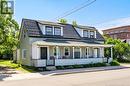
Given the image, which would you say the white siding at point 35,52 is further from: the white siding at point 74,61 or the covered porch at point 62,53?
the white siding at point 74,61

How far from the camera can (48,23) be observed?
31.6m

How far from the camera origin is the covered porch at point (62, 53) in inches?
1086

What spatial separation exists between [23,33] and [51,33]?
393cm

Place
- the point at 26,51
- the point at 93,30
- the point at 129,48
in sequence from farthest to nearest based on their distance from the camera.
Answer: the point at 129,48 < the point at 93,30 < the point at 26,51

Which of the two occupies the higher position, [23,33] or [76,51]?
[23,33]

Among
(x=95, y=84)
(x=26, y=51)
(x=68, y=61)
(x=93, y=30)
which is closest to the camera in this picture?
(x=95, y=84)

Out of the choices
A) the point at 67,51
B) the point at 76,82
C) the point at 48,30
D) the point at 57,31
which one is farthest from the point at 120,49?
the point at 76,82

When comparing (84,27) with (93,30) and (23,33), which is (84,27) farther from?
(23,33)

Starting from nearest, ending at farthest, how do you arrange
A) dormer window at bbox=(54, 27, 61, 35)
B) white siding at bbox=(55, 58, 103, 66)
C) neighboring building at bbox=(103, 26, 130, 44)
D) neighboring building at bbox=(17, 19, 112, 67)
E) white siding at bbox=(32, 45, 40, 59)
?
white siding at bbox=(32, 45, 40, 59) < white siding at bbox=(55, 58, 103, 66) < neighboring building at bbox=(17, 19, 112, 67) < dormer window at bbox=(54, 27, 61, 35) < neighboring building at bbox=(103, 26, 130, 44)

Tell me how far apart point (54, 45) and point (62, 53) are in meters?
3.96

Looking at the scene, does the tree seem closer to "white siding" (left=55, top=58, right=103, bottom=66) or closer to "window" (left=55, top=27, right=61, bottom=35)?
"window" (left=55, top=27, right=61, bottom=35)

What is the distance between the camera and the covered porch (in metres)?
27.6

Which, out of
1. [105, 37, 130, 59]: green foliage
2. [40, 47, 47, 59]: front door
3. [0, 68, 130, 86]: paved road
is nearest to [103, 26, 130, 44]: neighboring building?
[105, 37, 130, 59]: green foliage

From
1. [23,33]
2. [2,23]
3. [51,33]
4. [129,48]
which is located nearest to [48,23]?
[51,33]
